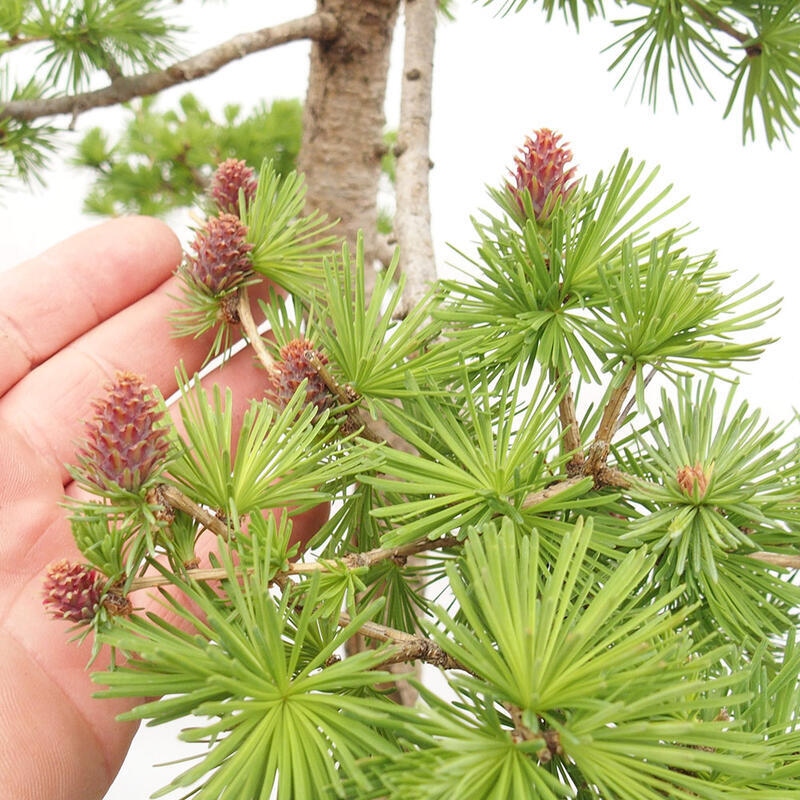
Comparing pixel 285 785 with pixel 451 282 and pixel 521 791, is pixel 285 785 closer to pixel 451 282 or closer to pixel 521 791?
pixel 521 791

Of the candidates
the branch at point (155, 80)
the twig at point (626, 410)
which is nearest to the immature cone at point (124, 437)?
the twig at point (626, 410)

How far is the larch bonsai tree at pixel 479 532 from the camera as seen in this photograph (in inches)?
10.4

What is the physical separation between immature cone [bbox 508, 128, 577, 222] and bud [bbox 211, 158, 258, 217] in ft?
0.70

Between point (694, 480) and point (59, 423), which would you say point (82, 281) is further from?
point (694, 480)

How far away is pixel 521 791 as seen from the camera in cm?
25

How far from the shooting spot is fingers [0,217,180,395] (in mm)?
652

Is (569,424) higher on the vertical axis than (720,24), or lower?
lower

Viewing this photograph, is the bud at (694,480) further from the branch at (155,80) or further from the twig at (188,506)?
the branch at (155,80)

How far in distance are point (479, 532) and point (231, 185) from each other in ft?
1.06

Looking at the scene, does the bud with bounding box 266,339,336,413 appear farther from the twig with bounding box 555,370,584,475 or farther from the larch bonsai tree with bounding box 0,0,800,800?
the twig with bounding box 555,370,584,475

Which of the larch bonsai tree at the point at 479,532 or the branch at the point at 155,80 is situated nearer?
the larch bonsai tree at the point at 479,532

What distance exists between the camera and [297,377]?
1.32 ft

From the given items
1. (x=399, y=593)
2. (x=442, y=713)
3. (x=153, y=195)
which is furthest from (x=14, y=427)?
(x=153, y=195)

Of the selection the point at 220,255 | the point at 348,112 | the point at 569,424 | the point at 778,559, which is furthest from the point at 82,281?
the point at 778,559
